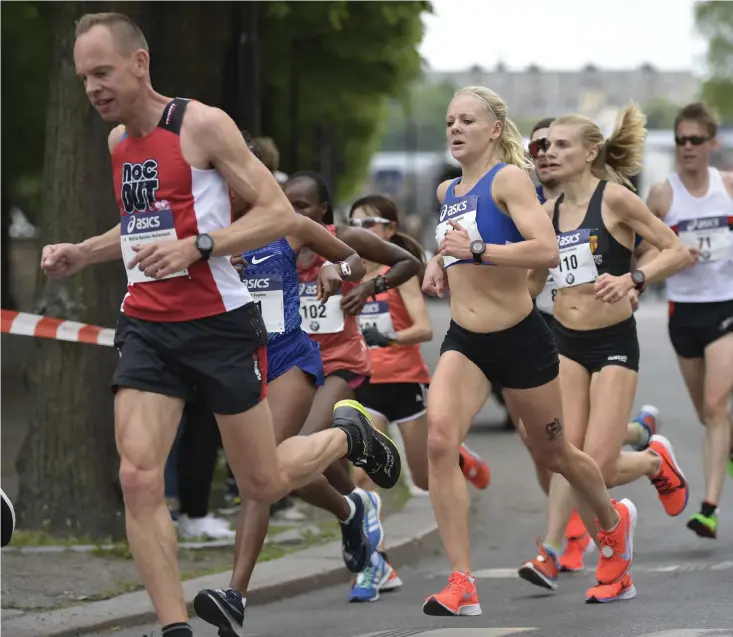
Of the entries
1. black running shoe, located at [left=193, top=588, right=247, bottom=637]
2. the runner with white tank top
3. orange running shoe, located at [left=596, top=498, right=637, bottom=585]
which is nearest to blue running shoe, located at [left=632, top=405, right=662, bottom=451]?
the runner with white tank top

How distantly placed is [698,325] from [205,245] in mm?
5006

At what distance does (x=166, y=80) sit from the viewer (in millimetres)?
10641

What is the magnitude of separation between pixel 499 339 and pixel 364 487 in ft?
6.71

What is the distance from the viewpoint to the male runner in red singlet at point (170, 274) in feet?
18.7

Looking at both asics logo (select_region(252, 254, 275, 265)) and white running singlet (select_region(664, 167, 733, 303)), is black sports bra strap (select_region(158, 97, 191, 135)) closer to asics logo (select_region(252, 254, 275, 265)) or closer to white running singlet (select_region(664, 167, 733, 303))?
asics logo (select_region(252, 254, 275, 265))

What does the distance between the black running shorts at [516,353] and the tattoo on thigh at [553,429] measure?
0.18 meters

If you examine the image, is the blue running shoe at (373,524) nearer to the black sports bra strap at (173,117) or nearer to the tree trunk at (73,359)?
the tree trunk at (73,359)

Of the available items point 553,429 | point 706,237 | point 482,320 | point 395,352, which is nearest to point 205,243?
point 482,320

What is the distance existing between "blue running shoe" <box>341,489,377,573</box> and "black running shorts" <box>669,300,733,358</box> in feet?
9.25

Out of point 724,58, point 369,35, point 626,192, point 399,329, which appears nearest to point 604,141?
point 626,192

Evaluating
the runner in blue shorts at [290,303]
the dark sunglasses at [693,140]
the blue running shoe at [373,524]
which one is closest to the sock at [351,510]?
the blue running shoe at [373,524]

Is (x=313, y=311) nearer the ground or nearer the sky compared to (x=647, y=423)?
nearer the sky

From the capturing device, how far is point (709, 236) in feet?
33.1

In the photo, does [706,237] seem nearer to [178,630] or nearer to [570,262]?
[570,262]
